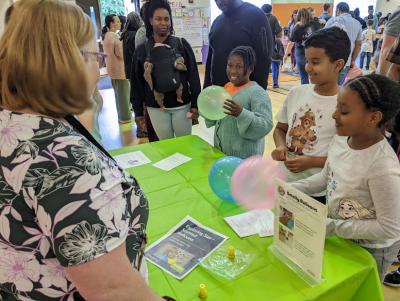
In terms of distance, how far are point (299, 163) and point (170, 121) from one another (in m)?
1.23

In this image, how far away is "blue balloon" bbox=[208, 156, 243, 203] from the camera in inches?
53.0

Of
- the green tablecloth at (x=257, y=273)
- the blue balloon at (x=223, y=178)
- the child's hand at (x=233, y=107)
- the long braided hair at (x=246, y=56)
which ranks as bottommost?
the green tablecloth at (x=257, y=273)

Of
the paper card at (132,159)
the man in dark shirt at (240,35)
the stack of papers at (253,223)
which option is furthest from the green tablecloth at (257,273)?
the man in dark shirt at (240,35)

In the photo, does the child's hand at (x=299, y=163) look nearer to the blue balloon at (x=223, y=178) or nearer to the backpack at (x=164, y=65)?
the blue balloon at (x=223, y=178)

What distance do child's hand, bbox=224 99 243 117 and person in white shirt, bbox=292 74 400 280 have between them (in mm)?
590

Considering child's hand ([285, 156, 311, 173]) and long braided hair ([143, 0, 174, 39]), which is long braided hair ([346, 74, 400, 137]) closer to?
child's hand ([285, 156, 311, 173])

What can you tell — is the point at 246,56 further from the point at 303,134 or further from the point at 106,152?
the point at 106,152

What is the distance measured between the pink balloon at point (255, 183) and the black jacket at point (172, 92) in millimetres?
1179

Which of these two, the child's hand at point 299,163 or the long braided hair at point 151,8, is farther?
the long braided hair at point 151,8

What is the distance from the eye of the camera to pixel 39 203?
0.52 m

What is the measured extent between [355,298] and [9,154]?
3.55ft

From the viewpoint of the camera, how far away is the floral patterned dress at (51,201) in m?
0.51

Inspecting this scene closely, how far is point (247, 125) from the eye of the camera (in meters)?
1.68

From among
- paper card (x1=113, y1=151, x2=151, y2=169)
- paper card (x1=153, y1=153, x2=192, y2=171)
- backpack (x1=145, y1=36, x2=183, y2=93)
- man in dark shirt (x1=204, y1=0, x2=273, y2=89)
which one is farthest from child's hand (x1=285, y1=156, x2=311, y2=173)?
backpack (x1=145, y1=36, x2=183, y2=93)
